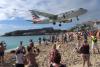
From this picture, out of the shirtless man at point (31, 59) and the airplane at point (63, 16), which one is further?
the airplane at point (63, 16)

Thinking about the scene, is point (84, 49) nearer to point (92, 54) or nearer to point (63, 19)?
point (92, 54)

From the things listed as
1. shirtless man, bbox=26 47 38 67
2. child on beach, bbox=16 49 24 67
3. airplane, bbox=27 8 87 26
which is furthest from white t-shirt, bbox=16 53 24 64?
airplane, bbox=27 8 87 26

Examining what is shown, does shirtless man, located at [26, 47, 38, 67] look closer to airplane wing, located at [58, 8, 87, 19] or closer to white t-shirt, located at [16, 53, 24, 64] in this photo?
white t-shirt, located at [16, 53, 24, 64]

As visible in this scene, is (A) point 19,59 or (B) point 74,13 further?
(B) point 74,13

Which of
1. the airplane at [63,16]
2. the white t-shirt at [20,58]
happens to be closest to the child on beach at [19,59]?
the white t-shirt at [20,58]

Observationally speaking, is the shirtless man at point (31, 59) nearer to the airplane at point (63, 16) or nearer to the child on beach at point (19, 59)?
the child on beach at point (19, 59)

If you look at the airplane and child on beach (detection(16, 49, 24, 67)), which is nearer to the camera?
child on beach (detection(16, 49, 24, 67))

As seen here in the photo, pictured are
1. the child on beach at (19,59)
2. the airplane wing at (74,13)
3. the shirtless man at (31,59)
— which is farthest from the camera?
the airplane wing at (74,13)

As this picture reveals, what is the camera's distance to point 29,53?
42.7 feet

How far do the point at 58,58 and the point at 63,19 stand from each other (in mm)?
47237

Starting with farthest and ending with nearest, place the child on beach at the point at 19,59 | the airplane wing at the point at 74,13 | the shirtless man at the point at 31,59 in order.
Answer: the airplane wing at the point at 74,13 < the child on beach at the point at 19,59 < the shirtless man at the point at 31,59

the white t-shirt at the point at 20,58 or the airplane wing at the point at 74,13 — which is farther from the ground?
the airplane wing at the point at 74,13

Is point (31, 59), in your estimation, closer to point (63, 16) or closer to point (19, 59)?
point (19, 59)

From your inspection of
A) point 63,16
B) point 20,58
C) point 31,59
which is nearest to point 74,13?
point 63,16
